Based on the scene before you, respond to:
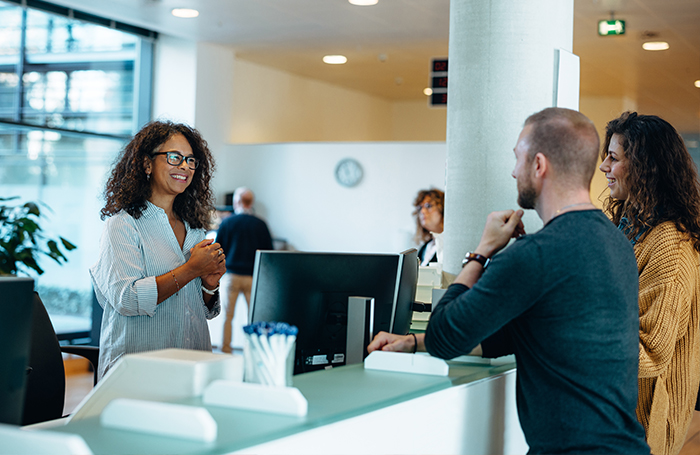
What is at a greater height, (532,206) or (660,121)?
(660,121)

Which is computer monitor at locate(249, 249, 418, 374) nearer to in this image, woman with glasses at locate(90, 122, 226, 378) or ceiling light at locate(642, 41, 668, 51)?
woman with glasses at locate(90, 122, 226, 378)

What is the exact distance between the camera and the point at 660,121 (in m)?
2.45

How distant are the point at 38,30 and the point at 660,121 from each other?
20.8ft

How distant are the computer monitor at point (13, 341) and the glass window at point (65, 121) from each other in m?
5.61

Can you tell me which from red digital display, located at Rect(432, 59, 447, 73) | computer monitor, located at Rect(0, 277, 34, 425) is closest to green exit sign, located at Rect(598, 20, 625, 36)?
red digital display, located at Rect(432, 59, 447, 73)

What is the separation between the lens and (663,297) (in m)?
2.24

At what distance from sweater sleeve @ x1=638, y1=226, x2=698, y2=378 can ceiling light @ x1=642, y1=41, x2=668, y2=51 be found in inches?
237

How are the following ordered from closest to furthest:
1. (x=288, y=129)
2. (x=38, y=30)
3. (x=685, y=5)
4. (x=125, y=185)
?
(x=125, y=185), (x=685, y=5), (x=38, y=30), (x=288, y=129)

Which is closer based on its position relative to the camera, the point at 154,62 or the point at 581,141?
the point at 581,141

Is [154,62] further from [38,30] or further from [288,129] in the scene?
[288,129]

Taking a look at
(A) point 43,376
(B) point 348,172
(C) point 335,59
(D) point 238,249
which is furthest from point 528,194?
Answer: (C) point 335,59

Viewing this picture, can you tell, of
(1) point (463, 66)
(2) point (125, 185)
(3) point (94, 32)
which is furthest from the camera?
(3) point (94, 32)

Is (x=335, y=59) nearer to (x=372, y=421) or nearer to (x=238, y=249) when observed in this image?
(x=238, y=249)

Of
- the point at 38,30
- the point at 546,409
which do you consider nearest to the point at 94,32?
the point at 38,30
